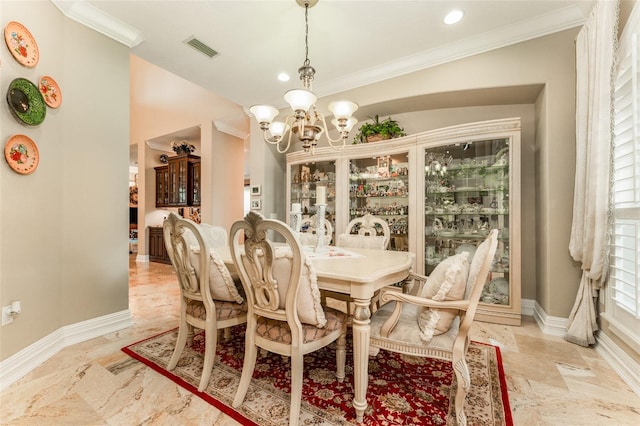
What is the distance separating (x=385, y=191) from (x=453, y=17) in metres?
1.88

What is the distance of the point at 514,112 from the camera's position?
3.09 m

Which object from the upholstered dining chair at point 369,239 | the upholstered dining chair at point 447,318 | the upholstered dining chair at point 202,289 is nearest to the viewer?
the upholstered dining chair at point 447,318

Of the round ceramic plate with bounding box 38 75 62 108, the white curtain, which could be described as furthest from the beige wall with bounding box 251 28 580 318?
the round ceramic plate with bounding box 38 75 62 108

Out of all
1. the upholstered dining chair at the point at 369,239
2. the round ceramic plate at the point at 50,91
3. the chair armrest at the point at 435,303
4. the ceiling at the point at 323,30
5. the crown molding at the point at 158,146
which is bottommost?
the chair armrest at the point at 435,303

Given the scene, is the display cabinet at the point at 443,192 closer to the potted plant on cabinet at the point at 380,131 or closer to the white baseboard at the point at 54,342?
the potted plant on cabinet at the point at 380,131

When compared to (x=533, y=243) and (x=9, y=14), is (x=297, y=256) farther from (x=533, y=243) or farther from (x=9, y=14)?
(x=533, y=243)

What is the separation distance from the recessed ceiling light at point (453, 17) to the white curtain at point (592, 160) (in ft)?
3.02

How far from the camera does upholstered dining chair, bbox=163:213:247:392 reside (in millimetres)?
1675

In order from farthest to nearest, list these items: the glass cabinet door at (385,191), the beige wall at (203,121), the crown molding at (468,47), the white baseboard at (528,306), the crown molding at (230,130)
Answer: the crown molding at (230,130), the beige wall at (203,121), the glass cabinet door at (385,191), the white baseboard at (528,306), the crown molding at (468,47)

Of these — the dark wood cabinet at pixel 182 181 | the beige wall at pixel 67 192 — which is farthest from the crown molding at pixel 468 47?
the dark wood cabinet at pixel 182 181

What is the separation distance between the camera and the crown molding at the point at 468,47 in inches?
93.8

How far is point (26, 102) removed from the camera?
76.1 inches

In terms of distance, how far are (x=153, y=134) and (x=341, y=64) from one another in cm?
490

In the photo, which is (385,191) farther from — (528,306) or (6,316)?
(6,316)
